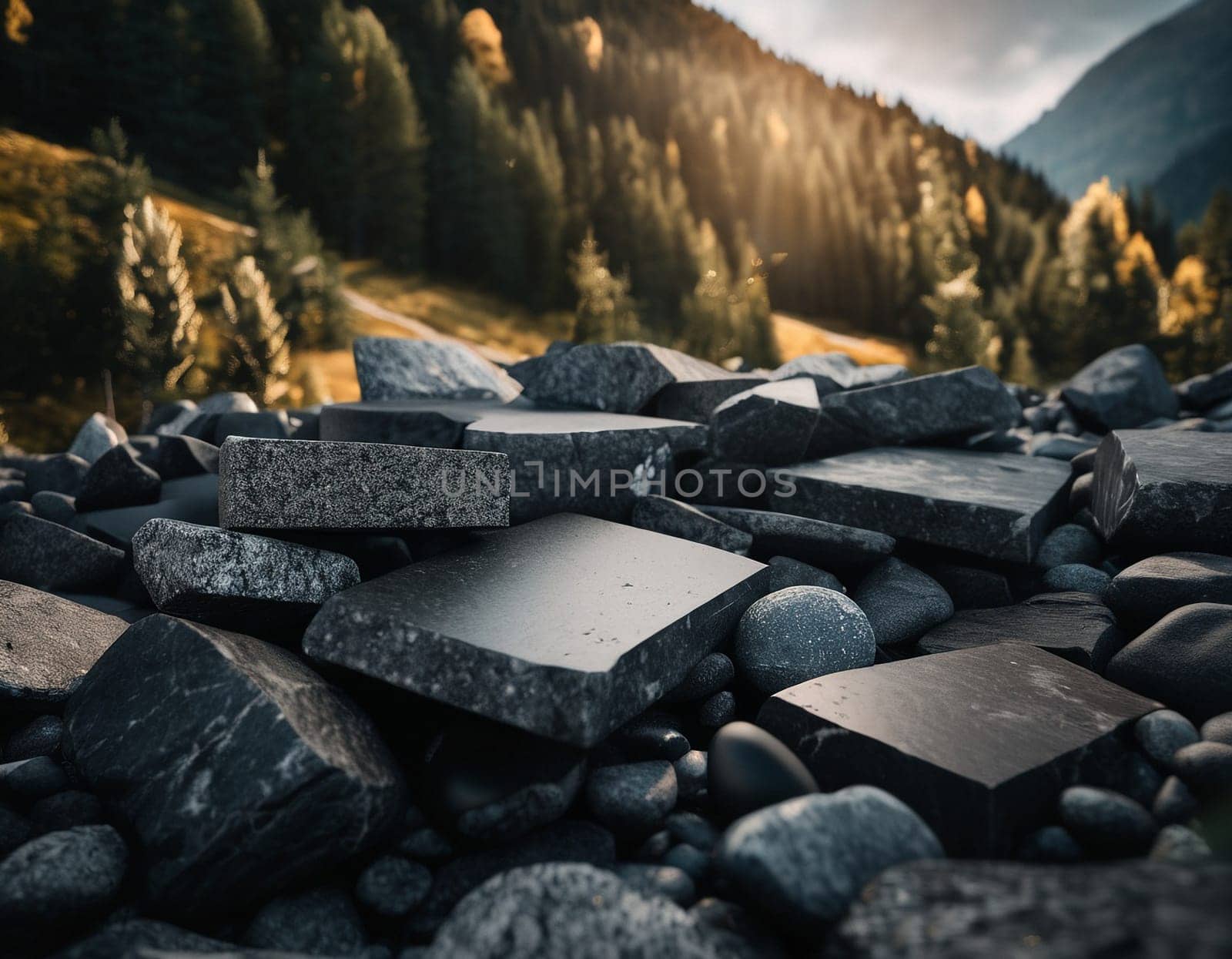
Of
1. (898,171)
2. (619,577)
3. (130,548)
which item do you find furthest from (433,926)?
(898,171)

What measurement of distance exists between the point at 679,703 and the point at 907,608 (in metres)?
1.08

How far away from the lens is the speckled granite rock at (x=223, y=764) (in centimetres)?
170

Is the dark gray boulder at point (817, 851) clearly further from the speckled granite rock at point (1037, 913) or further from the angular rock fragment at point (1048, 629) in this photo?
the angular rock fragment at point (1048, 629)

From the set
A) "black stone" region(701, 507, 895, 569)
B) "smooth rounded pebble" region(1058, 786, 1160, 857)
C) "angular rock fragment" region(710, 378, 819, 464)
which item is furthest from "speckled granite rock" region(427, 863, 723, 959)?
"angular rock fragment" region(710, 378, 819, 464)

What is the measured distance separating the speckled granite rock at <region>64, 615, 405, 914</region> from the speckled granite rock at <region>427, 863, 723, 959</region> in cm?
52

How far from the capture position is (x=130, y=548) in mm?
3557

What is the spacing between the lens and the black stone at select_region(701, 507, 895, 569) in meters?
3.12

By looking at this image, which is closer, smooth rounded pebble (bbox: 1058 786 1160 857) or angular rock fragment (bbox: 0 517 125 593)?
smooth rounded pebble (bbox: 1058 786 1160 857)

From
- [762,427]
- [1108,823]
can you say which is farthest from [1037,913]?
[762,427]

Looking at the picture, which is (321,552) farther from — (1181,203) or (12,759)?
(1181,203)

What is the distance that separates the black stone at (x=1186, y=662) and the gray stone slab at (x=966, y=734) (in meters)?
0.11

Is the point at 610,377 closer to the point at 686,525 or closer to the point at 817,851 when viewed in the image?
the point at 686,525

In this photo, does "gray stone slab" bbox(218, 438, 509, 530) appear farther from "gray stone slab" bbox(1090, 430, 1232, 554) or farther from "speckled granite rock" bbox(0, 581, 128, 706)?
"gray stone slab" bbox(1090, 430, 1232, 554)

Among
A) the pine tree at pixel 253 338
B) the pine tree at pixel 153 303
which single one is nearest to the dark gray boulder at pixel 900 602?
the pine tree at pixel 253 338
